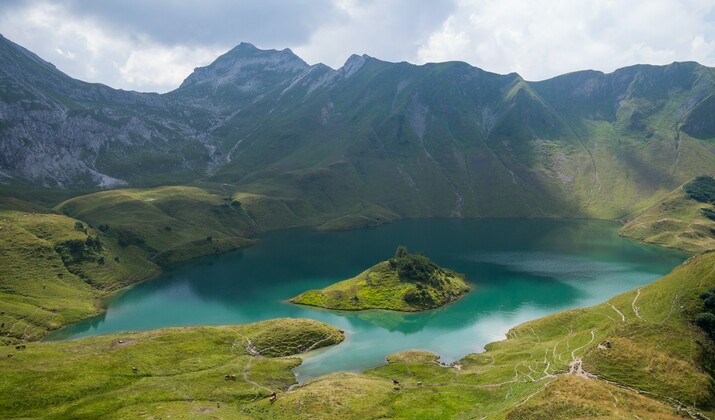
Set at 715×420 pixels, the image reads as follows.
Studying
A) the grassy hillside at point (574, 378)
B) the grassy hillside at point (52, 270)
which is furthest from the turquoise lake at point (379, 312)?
the grassy hillside at point (574, 378)

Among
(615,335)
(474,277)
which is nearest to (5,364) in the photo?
(615,335)

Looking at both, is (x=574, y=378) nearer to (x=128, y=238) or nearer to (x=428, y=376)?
(x=428, y=376)

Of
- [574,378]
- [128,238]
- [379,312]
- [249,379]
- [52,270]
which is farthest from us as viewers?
[128,238]

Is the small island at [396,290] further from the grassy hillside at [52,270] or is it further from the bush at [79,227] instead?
the bush at [79,227]

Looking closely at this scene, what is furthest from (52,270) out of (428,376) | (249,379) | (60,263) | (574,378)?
(574,378)

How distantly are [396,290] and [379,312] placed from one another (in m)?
11.5

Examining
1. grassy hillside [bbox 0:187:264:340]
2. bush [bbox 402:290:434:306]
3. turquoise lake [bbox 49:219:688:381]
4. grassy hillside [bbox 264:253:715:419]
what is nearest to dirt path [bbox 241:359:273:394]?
grassy hillside [bbox 264:253:715:419]

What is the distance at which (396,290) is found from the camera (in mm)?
130750

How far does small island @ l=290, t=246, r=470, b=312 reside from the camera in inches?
4934

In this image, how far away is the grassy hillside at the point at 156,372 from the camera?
2394 inches

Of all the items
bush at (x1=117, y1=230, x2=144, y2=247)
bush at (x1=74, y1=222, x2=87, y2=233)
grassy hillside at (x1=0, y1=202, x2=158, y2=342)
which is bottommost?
grassy hillside at (x1=0, y1=202, x2=158, y2=342)

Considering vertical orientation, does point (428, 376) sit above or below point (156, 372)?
below

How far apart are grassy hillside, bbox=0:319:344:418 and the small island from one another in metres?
27.2

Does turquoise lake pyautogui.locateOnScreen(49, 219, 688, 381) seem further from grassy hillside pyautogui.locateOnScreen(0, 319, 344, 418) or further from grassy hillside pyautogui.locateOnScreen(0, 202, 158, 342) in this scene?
grassy hillside pyautogui.locateOnScreen(0, 319, 344, 418)
